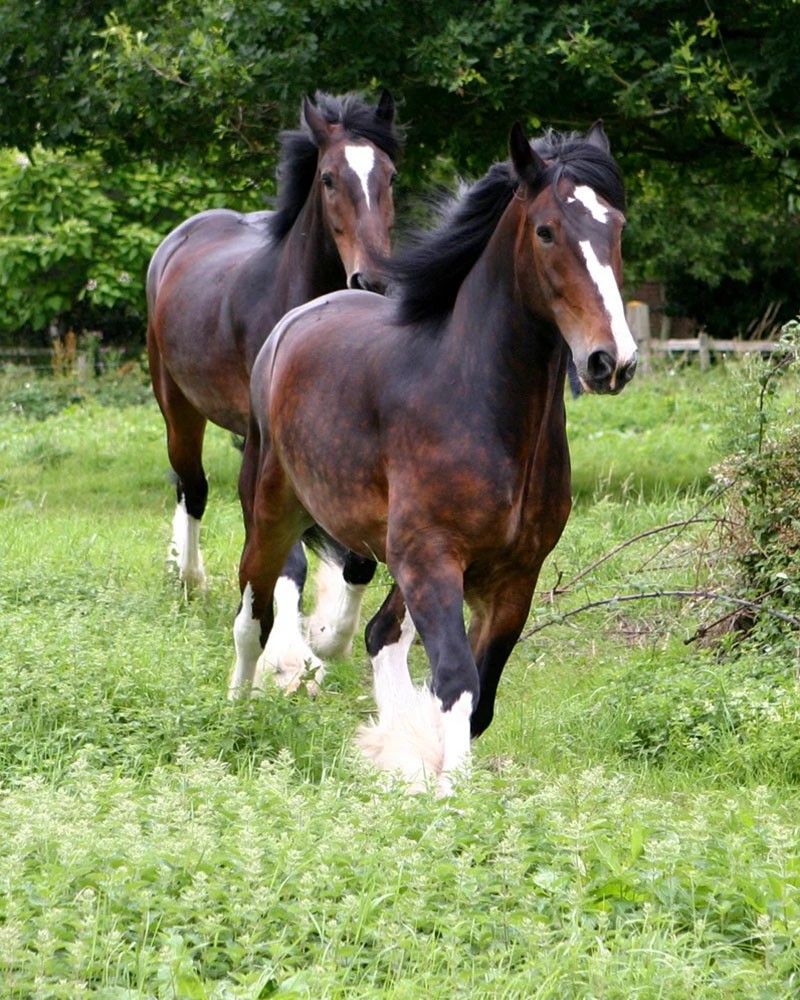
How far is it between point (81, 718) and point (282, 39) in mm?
7244

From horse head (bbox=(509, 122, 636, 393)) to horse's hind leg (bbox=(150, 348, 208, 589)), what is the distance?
4532 millimetres

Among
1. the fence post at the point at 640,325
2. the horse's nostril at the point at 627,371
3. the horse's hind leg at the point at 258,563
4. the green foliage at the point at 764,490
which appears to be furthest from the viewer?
the fence post at the point at 640,325

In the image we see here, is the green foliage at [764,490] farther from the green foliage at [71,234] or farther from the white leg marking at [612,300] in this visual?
the green foliage at [71,234]

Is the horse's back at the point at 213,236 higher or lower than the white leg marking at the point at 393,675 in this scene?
higher

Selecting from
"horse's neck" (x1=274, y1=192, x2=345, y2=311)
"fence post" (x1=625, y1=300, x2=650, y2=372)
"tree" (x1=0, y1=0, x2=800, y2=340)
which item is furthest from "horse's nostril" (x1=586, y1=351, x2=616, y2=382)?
"fence post" (x1=625, y1=300, x2=650, y2=372)

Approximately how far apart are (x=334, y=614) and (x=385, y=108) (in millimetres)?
2630

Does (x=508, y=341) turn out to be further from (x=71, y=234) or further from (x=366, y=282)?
(x=71, y=234)

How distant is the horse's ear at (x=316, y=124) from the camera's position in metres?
8.03

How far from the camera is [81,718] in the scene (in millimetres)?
5883

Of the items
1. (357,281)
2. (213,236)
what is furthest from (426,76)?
(357,281)

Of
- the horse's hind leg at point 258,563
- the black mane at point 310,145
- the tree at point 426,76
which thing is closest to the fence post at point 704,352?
the tree at point 426,76

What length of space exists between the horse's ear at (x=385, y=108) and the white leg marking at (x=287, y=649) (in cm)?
244

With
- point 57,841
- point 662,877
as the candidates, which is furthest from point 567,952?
point 57,841

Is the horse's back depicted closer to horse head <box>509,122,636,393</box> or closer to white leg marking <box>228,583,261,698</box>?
white leg marking <box>228,583,261,698</box>
